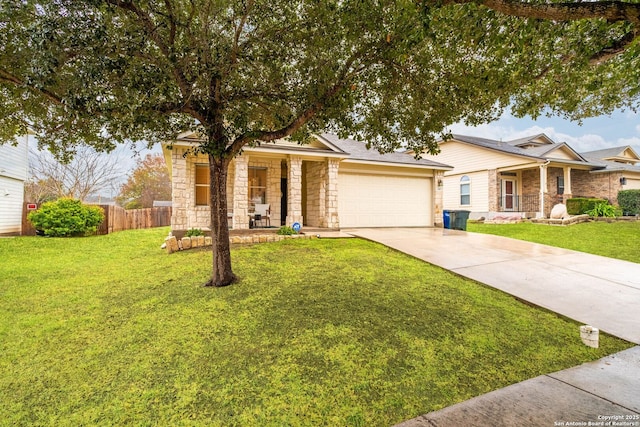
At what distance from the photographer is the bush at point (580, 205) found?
1769 cm

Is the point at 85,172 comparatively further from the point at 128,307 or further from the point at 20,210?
the point at 128,307

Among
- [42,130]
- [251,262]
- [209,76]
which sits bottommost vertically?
[251,262]

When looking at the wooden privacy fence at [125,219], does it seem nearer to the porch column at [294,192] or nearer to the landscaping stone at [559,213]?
the porch column at [294,192]

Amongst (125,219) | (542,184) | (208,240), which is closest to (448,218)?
(542,184)

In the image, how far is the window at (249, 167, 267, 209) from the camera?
43.0ft

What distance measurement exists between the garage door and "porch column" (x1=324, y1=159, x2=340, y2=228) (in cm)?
125

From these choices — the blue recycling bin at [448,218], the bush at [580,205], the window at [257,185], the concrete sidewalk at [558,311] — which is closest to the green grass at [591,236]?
the concrete sidewalk at [558,311]

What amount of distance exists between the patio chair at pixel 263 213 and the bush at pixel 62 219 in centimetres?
710

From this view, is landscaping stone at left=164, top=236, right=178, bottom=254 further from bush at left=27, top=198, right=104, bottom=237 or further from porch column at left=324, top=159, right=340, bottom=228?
bush at left=27, top=198, right=104, bottom=237

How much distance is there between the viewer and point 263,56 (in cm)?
538

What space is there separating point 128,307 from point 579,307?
22.9 ft

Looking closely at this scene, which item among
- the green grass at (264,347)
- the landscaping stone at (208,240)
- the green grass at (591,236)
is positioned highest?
the landscaping stone at (208,240)

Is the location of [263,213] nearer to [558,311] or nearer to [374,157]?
[374,157]

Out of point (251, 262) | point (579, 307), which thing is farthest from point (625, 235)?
point (251, 262)
